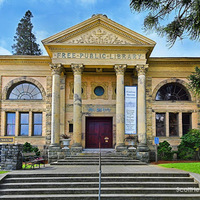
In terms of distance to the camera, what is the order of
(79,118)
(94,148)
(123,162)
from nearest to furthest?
(123,162) < (79,118) < (94,148)

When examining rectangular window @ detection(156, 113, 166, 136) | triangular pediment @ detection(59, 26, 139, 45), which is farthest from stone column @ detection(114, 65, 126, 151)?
rectangular window @ detection(156, 113, 166, 136)

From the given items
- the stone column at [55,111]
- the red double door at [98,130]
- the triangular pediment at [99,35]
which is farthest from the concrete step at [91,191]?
the triangular pediment at [99,35]

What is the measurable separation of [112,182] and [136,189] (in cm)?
120

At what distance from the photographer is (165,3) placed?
13070mm

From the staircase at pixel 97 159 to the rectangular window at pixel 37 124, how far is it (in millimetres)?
5761

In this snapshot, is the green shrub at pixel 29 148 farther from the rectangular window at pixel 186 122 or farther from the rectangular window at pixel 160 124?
the rectangular window at pixel 186 122

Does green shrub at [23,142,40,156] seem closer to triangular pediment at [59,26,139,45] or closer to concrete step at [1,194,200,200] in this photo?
triangular pediment at [59,26,139,45]

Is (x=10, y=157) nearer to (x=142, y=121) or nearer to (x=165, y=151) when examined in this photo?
(x=142, y=121)

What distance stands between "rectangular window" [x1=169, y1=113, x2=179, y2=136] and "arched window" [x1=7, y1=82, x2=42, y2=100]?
11.9 m

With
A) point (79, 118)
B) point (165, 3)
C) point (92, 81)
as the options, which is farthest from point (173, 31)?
point (92, 81)

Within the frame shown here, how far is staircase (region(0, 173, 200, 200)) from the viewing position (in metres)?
10.7

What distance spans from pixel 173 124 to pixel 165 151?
10.1 feet

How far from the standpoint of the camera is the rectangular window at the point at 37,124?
23.6m

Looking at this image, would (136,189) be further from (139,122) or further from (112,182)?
(139,122)
